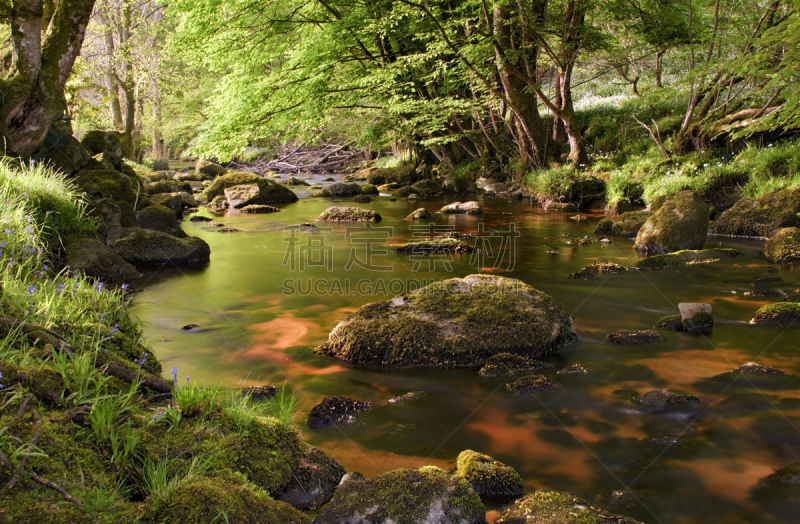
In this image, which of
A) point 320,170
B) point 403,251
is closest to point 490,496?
point 403,251

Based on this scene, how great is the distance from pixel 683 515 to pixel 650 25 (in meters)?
16.7

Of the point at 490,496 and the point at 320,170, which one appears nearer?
the point at 490,496

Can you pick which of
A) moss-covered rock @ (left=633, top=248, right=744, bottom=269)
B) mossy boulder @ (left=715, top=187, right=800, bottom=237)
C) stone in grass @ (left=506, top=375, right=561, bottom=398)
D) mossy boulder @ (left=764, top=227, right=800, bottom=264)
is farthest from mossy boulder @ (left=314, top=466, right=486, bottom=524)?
mossy boulder @ (left=715, top=187, right=800, bottom=237)

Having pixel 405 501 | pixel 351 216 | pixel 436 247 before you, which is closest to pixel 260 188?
pixel 351 216

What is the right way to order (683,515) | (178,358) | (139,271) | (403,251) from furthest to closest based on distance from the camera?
(403,251) < (139,271) < (178,358) < (683,515)

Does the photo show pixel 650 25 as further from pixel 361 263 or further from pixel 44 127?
→ pixel 44 127

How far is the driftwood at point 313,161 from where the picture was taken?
1258 inches

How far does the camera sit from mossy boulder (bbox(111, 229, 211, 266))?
28.6 feet

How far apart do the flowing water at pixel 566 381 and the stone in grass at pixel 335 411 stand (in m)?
0.09

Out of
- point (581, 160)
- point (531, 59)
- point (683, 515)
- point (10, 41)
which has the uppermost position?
point (531, 59)

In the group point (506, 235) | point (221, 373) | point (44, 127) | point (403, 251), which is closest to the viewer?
point (221, 373)

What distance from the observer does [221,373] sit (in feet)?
14.9

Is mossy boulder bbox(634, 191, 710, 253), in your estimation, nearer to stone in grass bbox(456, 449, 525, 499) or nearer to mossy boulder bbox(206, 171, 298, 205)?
stone in grass bbox(456, 449, 525, 499)

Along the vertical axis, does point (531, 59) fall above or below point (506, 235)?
above
